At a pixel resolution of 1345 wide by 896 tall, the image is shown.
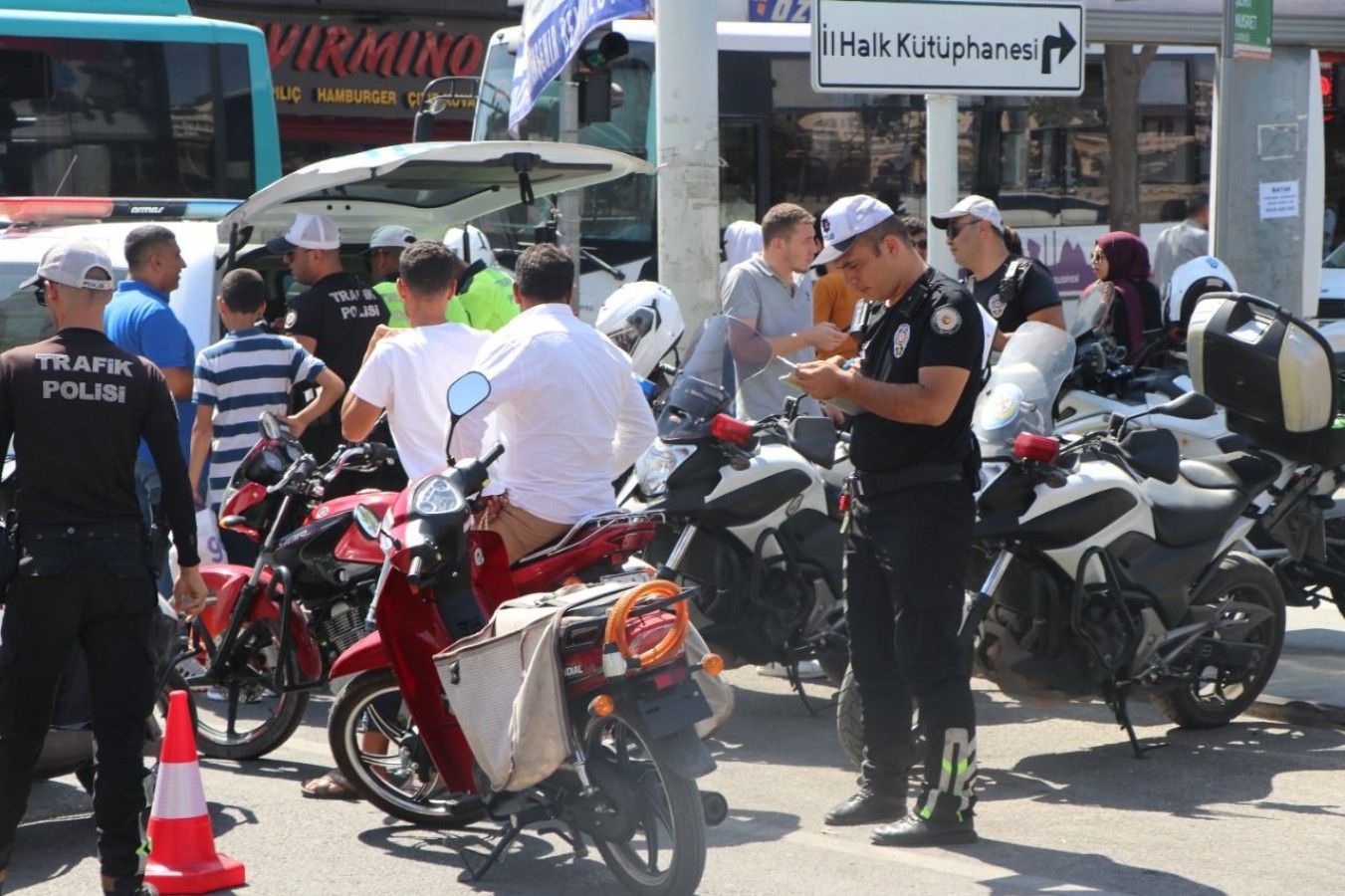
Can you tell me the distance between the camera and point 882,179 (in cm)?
1647

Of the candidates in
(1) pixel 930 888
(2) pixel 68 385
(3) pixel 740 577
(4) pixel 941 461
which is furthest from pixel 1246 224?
(2) pixel 68 385

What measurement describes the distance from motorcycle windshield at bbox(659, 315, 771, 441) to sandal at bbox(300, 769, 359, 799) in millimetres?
1628

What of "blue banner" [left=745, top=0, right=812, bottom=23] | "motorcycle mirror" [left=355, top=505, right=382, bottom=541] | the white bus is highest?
"blue banner" [left=745, top=0, right=812, bottom=23]

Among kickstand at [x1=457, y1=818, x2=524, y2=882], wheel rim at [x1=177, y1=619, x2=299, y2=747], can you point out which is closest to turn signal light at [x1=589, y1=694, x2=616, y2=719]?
kickstand at [x1=457, y1=818, x2=524, y2=882]

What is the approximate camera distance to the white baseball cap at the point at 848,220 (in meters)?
5.33

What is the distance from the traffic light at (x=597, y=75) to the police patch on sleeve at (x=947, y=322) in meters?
6.20

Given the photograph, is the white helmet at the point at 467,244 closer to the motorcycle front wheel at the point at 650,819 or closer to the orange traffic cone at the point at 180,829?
the orange traffic cone at the point at 180,829

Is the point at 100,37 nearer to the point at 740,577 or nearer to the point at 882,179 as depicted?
the point at 882,179

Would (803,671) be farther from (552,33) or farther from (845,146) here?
(845,146)

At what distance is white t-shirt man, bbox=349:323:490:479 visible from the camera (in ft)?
20.7

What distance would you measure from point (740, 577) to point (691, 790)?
6.77ft

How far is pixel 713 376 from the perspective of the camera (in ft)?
21.6

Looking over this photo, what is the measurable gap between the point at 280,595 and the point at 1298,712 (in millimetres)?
3695

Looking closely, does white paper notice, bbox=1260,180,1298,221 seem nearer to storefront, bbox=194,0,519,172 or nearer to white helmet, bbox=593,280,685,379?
white helmet, bbox=593,280,685,379
